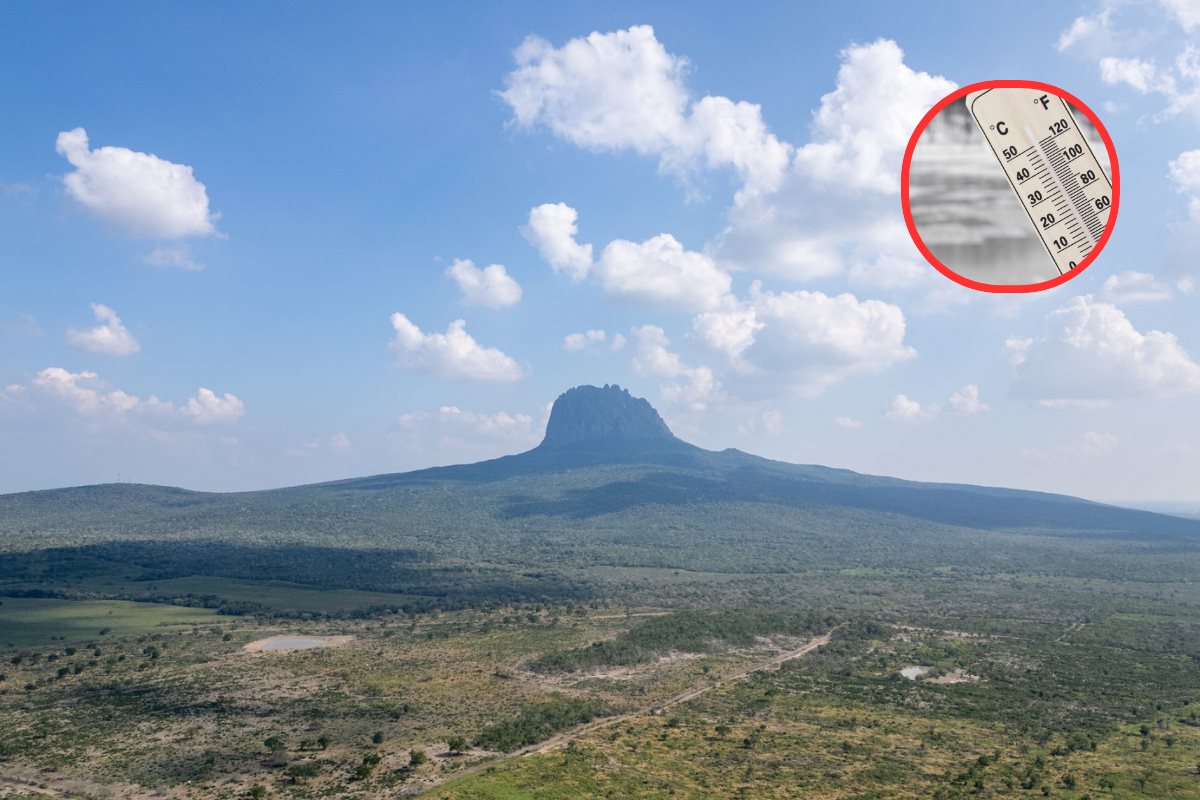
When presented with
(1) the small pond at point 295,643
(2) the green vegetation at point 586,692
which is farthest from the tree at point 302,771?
(1) the small pond at point 295,643

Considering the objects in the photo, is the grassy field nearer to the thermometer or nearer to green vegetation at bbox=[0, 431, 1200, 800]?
green vegetation at bbox=[0, 431, 1200, 800]

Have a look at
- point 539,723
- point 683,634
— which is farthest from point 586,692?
point 683,634

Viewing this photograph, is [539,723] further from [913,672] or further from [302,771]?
[913,672]

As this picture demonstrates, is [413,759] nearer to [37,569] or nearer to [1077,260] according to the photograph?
[1077,260]

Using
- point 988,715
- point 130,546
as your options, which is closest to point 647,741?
point 988,715

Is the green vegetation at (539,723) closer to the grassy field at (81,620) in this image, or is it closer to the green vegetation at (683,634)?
the green vegetation at (683,634)
